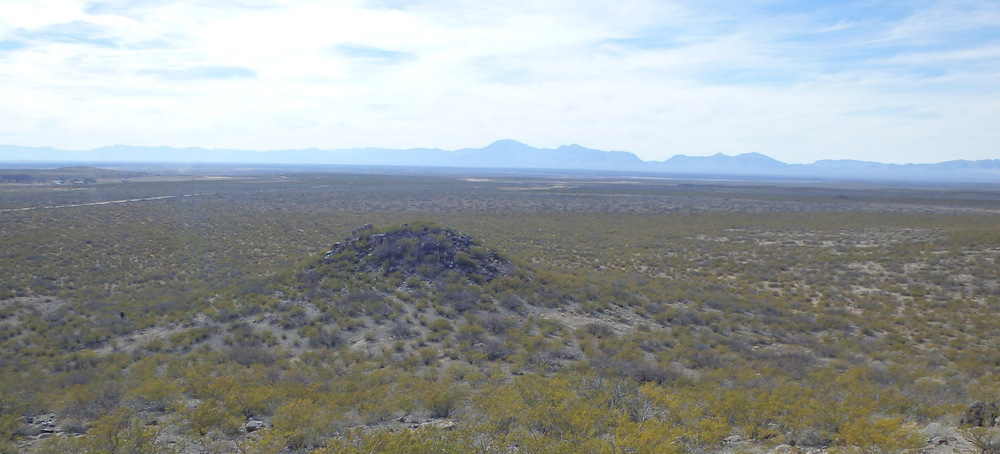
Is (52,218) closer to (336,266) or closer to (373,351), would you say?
(336,266)

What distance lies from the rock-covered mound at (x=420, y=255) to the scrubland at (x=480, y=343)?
93 millimetres

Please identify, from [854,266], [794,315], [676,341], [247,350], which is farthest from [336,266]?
[854,266]

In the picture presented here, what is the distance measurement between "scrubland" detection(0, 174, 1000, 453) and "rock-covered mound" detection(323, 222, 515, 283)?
3.7 inches

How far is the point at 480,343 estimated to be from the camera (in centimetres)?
1334

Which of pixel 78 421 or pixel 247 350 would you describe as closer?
pixel 78 421

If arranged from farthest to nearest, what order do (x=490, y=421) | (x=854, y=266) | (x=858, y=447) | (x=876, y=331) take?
(x=854, y=266) → (x=876, y=331) → (x=490, y=421) → (x=858, y=447)

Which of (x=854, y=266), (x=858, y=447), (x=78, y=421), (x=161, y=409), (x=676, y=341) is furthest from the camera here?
(x=854, y=266)

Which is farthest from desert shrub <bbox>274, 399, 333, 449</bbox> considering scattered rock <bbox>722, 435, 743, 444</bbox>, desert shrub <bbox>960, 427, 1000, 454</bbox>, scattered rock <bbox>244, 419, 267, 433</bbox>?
desert shrub <bbox>960, 427, 1000, 454</bbox>

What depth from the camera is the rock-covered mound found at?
19125 millimetres

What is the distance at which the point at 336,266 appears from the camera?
1952cm

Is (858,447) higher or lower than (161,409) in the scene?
higher

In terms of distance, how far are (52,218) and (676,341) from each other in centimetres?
4375

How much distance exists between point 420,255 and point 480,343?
7093 millimetres

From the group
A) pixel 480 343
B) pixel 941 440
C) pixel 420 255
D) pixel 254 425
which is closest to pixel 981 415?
pixel 941 440
